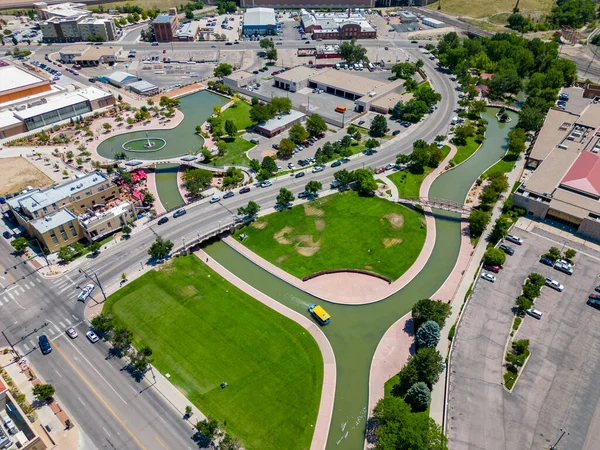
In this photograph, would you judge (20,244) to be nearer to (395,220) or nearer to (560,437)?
(395,220)

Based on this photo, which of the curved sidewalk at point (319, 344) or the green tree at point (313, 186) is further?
the green tree at point (313, 186)

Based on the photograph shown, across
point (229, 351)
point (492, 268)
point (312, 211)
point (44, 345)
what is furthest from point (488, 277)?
point (44, 345)

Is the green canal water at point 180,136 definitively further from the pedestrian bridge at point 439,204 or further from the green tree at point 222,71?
the pedestrian bridge at point 439,204

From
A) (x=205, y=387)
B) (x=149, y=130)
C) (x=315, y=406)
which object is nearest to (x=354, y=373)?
(x=315, y=406)

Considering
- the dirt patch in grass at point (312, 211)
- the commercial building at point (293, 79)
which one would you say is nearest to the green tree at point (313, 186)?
the dirt patch in grass at point (312, 211)

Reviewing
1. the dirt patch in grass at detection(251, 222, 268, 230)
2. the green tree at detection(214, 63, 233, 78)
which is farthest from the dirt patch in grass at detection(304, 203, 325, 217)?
the green tree at detection(214, 63, 233, 78)

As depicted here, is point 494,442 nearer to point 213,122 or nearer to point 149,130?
point 213,122
